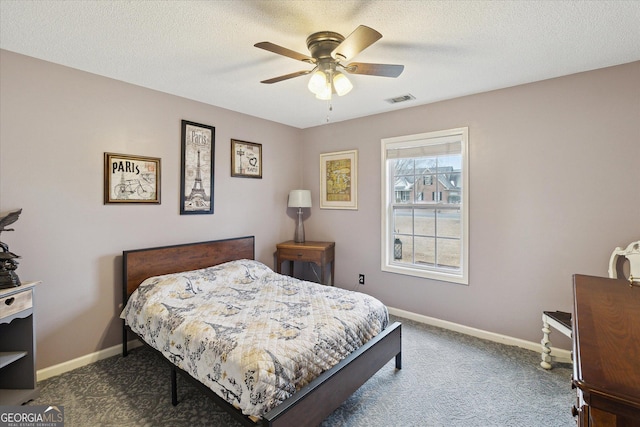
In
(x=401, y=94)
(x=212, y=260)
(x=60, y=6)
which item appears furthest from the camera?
(x=212, y=260)

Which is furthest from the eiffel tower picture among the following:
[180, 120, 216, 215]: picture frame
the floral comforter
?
the floral comforter

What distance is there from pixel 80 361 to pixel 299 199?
9.03 ft

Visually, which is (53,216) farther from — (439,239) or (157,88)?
(439,239)

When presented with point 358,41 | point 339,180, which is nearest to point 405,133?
point 339,180

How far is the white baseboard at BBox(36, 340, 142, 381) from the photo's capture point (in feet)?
7.73

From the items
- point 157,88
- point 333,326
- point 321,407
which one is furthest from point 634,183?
point 157,88

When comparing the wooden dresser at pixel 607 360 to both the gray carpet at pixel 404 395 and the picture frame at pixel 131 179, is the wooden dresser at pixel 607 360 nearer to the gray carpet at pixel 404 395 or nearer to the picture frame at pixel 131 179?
the gray carpet at pixel 404 395

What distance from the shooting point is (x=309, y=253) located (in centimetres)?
388

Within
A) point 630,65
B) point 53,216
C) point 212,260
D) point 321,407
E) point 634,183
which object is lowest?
point 321,407

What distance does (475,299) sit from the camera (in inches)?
122

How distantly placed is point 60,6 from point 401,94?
2.65 m

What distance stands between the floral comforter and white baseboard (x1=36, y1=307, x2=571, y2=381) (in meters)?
0.44

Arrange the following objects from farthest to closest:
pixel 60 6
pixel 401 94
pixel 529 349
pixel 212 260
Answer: pixel 212 260 → pixel 401 94 → pixel 529 349 → pixel 60 6
